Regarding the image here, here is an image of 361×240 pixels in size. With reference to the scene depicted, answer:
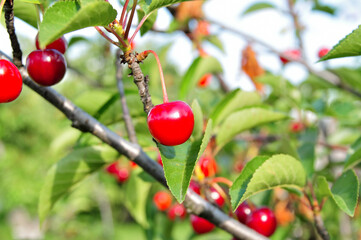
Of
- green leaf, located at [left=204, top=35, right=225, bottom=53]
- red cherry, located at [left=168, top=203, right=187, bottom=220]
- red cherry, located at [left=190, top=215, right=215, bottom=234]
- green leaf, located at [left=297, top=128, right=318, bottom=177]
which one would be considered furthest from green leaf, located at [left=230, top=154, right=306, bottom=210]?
green leaf, located at [left=204, top=35, right=225, bottom=53]

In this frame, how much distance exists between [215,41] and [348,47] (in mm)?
1911

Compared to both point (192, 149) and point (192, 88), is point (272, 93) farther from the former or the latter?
point (192, 149)

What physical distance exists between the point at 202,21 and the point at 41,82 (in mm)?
1843

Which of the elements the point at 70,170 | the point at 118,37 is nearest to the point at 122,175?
the point at 70,170

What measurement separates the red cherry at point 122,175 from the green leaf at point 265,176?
248 centimetres

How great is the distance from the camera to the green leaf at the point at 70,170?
1.17 metres

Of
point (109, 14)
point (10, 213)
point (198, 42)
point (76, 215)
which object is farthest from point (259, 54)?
point (10, 213)

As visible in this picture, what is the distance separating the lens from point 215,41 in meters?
2.64

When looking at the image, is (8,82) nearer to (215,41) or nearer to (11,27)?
(11,27)

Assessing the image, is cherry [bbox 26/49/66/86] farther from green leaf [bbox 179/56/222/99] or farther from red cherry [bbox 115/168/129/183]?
red cherry [bbox 115/168/129/183]

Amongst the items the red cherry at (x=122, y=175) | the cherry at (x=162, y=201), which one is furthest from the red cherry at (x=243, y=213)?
the red cherry at (x=122, y=175)

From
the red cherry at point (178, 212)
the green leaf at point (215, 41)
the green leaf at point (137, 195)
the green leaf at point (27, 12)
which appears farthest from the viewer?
the green leaf at point (215, 41)

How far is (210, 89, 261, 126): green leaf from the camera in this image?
132 centimetres

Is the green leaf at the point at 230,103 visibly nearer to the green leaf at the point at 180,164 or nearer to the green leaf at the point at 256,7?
the green leaf at the point at 180,164
